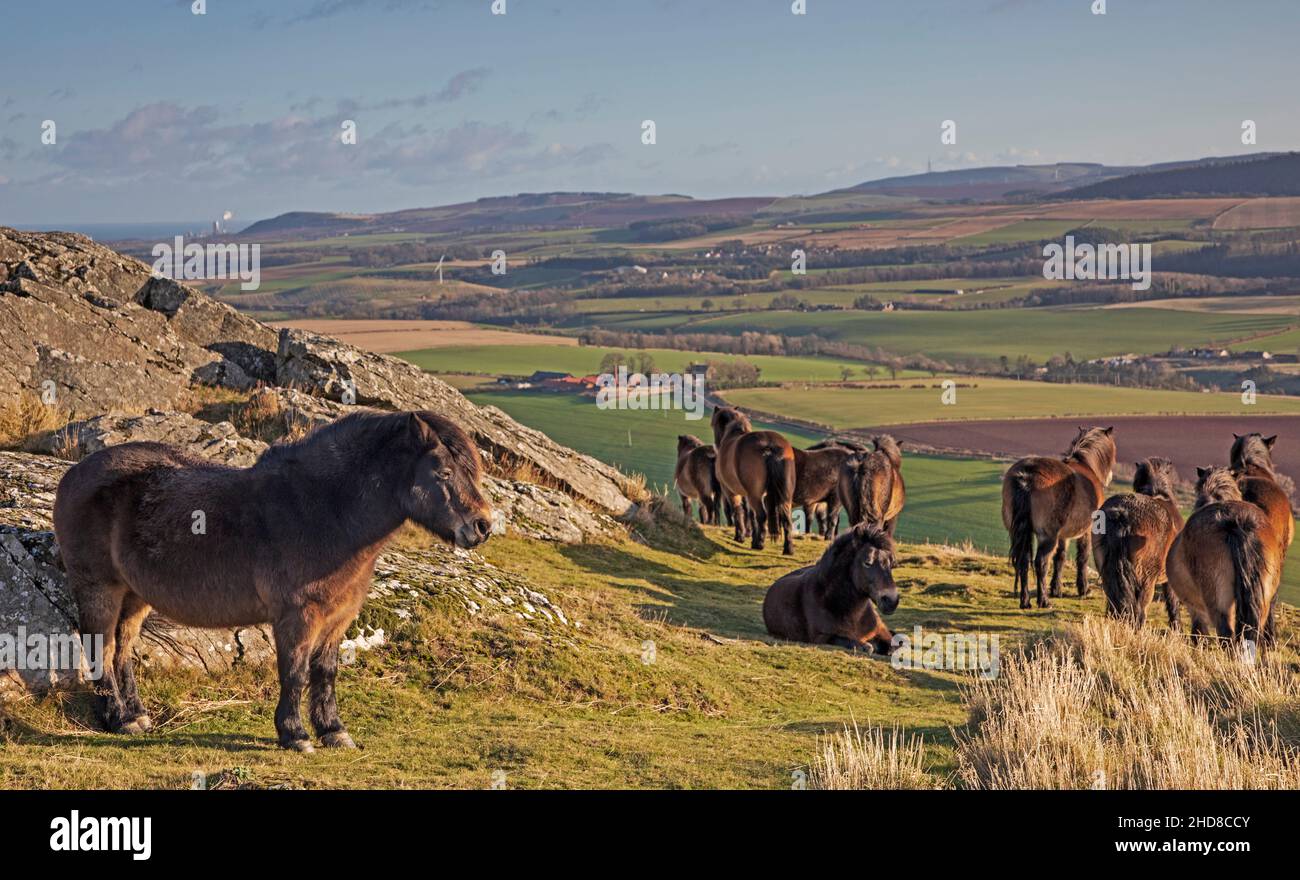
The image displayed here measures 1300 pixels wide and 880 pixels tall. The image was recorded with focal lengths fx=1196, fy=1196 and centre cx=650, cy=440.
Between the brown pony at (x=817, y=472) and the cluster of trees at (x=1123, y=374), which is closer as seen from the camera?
the brown pony at (x=817, y=472)

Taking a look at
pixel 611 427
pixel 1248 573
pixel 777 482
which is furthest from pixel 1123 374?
pixel 1248 573

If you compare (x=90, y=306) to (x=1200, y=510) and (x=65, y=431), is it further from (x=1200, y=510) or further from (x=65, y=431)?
(x=1200, y=510)

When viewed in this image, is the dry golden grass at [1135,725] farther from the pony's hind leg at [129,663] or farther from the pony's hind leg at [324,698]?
the pony's hind leg at [129,663]

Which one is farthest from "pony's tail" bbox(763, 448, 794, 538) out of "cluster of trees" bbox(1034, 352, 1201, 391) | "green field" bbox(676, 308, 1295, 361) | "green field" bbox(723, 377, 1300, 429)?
"green field" bbox(676, 308, 1295, 361)

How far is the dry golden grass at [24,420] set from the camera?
531 inches

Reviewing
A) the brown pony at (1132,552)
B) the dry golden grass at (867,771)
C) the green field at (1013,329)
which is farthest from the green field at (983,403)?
the dry golden grass at (867,771)

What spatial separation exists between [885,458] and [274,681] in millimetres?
13334

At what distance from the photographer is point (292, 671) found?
23.8 ft

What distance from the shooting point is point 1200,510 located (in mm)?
13164

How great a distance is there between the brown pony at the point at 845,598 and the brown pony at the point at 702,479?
1061cm

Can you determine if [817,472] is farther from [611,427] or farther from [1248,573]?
[611,427]

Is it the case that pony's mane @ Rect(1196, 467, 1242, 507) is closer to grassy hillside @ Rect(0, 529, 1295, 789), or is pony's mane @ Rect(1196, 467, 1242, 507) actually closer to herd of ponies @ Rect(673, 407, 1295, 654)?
herd of ponies @ Rect(673, 407, 1295, 654)
